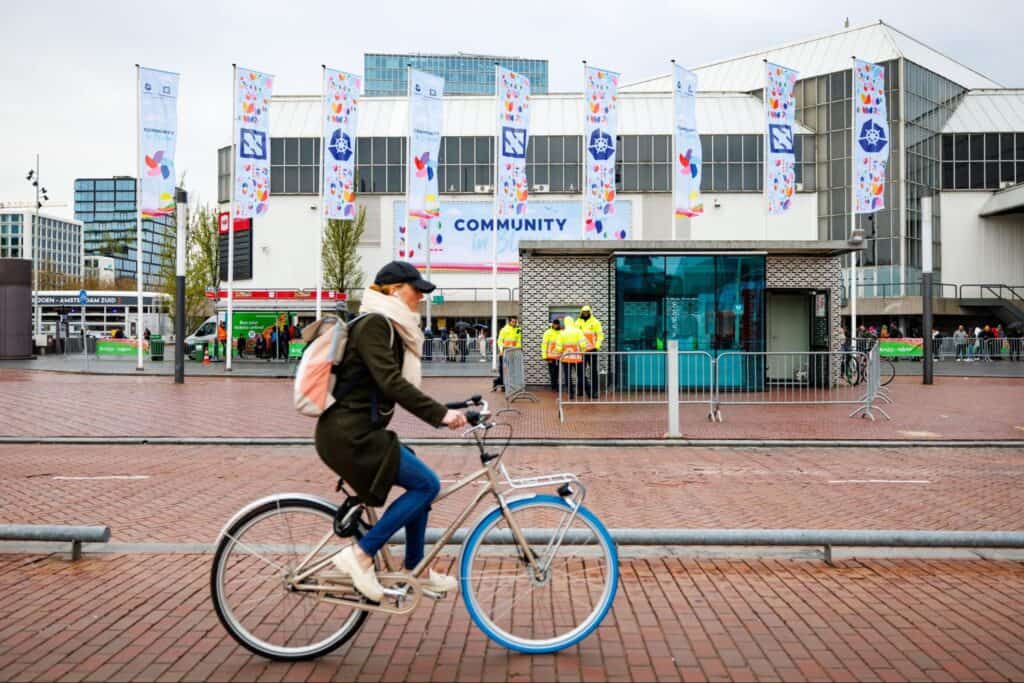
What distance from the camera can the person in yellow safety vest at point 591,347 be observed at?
51.0ft

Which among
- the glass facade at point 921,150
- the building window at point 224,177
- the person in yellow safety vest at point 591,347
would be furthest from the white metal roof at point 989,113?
the person in yellow safety vest at point 591,347

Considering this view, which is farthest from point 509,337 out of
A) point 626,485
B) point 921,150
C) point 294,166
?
point 921,150

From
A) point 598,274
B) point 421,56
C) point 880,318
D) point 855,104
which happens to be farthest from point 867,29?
point 421,56

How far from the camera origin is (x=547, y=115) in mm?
56969

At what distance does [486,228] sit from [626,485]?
157 ft

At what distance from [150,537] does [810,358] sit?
12.5 metres

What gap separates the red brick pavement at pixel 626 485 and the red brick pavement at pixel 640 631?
1238 mm

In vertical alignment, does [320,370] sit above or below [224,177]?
below

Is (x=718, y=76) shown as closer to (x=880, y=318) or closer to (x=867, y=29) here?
(x=867, y=29)

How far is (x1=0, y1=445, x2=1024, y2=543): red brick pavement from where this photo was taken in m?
7.18

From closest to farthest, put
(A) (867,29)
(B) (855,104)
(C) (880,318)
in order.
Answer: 1. (B) (855,104)
2. (C) (880,318)
3. (A) (867,29)

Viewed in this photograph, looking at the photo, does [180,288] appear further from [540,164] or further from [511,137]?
[540,164]

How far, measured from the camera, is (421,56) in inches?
5418

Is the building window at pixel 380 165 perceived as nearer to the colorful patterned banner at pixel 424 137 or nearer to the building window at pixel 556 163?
the building window at pixel 556 163
